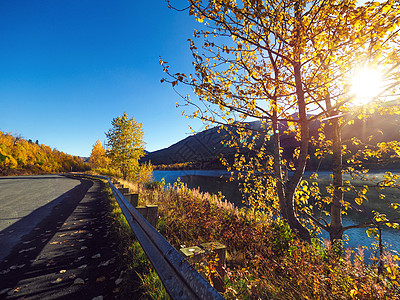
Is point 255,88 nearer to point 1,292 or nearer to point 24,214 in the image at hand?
point 1,292

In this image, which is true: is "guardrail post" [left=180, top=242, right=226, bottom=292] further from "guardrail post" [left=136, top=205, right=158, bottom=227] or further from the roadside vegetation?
"guardrail post" [left=136, top=205, right=158, bottom=227]

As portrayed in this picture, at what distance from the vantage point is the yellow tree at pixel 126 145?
20078 mm

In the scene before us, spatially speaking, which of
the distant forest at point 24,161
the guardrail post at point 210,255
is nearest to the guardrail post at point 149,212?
the guardrail post at point 210,255

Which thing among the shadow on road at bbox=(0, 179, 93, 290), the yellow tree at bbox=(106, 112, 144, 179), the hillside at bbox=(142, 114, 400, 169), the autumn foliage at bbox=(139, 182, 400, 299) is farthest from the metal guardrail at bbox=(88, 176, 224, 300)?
the yellow tree at bbox=(106, 112, 144, 179)

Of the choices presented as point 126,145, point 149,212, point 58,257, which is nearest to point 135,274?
point 149,212

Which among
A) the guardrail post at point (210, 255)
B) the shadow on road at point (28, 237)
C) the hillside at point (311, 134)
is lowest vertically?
the shadow on road at point (28, 237)

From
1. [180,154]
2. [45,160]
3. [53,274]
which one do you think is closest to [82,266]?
→ [53,274]

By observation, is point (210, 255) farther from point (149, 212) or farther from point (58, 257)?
point (58, 257)

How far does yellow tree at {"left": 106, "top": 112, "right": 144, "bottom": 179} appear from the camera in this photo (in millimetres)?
20078

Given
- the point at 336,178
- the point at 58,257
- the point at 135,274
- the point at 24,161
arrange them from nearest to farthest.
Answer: the point at 135,274 → the point at 58,257 → the point at 336,178 → the point at 24,161

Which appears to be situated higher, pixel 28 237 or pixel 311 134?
pixel 311 134

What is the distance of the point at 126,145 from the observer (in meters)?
20.7

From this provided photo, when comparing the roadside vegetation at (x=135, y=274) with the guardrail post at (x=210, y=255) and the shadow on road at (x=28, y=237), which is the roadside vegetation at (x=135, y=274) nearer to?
the guardrail post at (x=210, y=255)

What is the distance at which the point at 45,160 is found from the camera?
125ft
